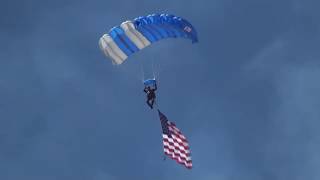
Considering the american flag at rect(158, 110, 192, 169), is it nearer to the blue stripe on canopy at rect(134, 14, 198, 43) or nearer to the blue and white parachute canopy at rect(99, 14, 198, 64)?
the blue and white parachute canopy at rect(99, 14, 198, 64)

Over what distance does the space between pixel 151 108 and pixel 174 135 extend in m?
5.13

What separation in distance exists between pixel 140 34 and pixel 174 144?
9758 millimetres

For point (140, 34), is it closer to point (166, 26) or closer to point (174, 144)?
point (166, 26)

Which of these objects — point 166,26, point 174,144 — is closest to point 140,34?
point 166,26

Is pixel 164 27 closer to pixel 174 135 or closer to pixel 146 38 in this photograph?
pixel 146 38

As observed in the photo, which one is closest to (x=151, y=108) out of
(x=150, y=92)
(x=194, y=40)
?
(x=150, y=92)

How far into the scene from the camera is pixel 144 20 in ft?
208

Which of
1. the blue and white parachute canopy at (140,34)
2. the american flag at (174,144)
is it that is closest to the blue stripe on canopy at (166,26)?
the blue and white parachute canopy at (140,34)

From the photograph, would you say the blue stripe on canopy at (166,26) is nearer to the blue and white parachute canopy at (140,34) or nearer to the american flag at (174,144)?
the blue and white parachute canopy at (140,34)

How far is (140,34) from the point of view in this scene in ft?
212

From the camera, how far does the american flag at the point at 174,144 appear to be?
66.9 metres

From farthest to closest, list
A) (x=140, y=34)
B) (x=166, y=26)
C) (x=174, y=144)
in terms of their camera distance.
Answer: (x=174, y=144), (x=140, y=34), (x=166, y=26)

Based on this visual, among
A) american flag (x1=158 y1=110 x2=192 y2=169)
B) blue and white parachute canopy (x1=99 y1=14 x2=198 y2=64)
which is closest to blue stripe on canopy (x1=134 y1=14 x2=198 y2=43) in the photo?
blue and white parachute canopy (x1=99 y1=14 x2=198 y2=64)

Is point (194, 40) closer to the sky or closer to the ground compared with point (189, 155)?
closer to the sky
